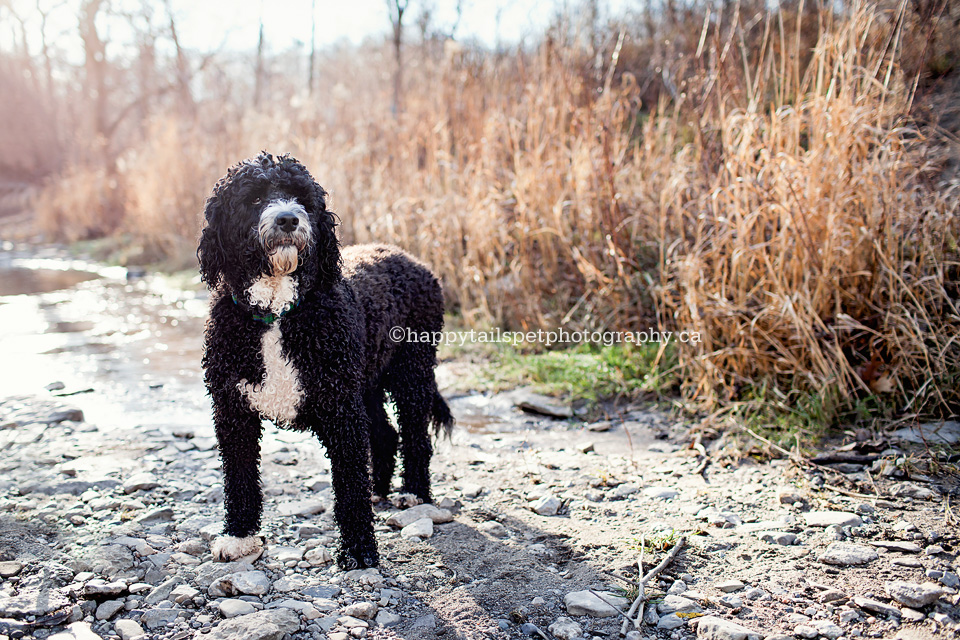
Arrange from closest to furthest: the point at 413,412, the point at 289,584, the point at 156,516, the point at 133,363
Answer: the point at 289,584
the point at 156,516
the point at 413,412
the point at 133,363

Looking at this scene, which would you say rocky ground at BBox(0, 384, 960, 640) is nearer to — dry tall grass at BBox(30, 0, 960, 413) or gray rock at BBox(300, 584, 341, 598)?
gray rock at BBox(300, 584, 341, 598)

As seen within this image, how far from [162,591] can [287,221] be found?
4.71ft

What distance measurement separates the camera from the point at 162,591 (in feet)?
8.03

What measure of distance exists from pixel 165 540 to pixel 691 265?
3.39m

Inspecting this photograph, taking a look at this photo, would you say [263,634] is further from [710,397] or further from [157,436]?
[710,397]

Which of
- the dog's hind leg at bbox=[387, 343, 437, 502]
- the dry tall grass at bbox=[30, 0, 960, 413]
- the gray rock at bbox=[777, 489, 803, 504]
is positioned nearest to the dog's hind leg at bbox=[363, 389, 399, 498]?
the dog's hind leg at bbox=[387, 343, 437, 502]

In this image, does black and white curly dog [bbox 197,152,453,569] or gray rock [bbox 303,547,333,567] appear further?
gray rock [bbox 303,547,333,567]

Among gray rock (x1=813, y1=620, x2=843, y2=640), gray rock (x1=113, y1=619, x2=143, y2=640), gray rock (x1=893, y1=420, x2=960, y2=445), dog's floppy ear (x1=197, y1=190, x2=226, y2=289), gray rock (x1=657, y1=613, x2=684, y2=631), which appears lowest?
gray rock (x1=113, y1=619, x2=143, y2=640)

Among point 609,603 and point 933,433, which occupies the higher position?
point 933,433

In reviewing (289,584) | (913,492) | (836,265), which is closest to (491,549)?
(289,584)

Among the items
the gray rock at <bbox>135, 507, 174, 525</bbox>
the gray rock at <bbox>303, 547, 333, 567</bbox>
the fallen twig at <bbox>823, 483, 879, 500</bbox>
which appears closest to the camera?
the gray rock at <bbox>303, 547, 333, 567</bbox>

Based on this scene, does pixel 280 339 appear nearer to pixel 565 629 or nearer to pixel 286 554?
pixel 286 554

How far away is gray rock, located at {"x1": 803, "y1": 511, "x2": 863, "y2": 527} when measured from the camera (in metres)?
2.90

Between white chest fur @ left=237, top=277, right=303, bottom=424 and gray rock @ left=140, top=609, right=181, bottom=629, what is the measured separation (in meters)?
0.77
